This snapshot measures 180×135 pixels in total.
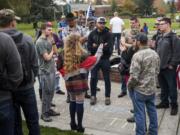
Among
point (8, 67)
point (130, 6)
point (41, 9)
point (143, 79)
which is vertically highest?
point (8, 67)

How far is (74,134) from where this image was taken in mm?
6504

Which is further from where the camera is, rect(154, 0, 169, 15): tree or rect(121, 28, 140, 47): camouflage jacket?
rect(154, 0, 169, 15): tree

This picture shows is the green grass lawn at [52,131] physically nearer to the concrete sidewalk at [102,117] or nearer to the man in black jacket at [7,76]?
the concrete sidewalk at [102,117]

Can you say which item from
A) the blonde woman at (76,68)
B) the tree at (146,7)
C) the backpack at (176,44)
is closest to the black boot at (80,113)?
the blonde woman at (76,68)

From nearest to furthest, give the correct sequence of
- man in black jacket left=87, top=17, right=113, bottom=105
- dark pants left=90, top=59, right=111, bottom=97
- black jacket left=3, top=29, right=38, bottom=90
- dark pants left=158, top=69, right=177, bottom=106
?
black jacket left=3, top=29, right=38, bottom=90 < dark pants left=158, top=69, right=177, bottom=106 < man in black jacket left=87, top=17, right=113, bottom=105 < dark pants left=90, top=59, right=111, bottom=97

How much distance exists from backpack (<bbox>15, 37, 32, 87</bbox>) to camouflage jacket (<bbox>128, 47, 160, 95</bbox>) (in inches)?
62.4

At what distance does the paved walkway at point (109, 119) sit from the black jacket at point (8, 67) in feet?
A: 8.44

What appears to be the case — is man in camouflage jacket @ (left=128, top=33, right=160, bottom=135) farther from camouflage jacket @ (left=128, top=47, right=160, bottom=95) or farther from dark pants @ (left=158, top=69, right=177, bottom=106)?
dark pants @ (left=158, top=69, right=177, bottom=106)

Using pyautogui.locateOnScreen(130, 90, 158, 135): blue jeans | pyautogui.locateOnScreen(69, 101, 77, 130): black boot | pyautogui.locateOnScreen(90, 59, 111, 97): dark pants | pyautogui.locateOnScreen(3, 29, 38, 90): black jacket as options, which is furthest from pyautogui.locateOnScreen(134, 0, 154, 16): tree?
pyautogui.locateOnScreen(3, 29, 38, 90): black jacket

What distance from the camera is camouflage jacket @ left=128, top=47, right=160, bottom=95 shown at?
5785 mm

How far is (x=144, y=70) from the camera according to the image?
5.86m

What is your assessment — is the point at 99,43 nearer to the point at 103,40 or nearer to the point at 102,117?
the point at 103,40

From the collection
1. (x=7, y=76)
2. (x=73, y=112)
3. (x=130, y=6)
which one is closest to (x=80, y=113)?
(x=73, y=112)

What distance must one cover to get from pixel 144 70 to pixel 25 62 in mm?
1795
